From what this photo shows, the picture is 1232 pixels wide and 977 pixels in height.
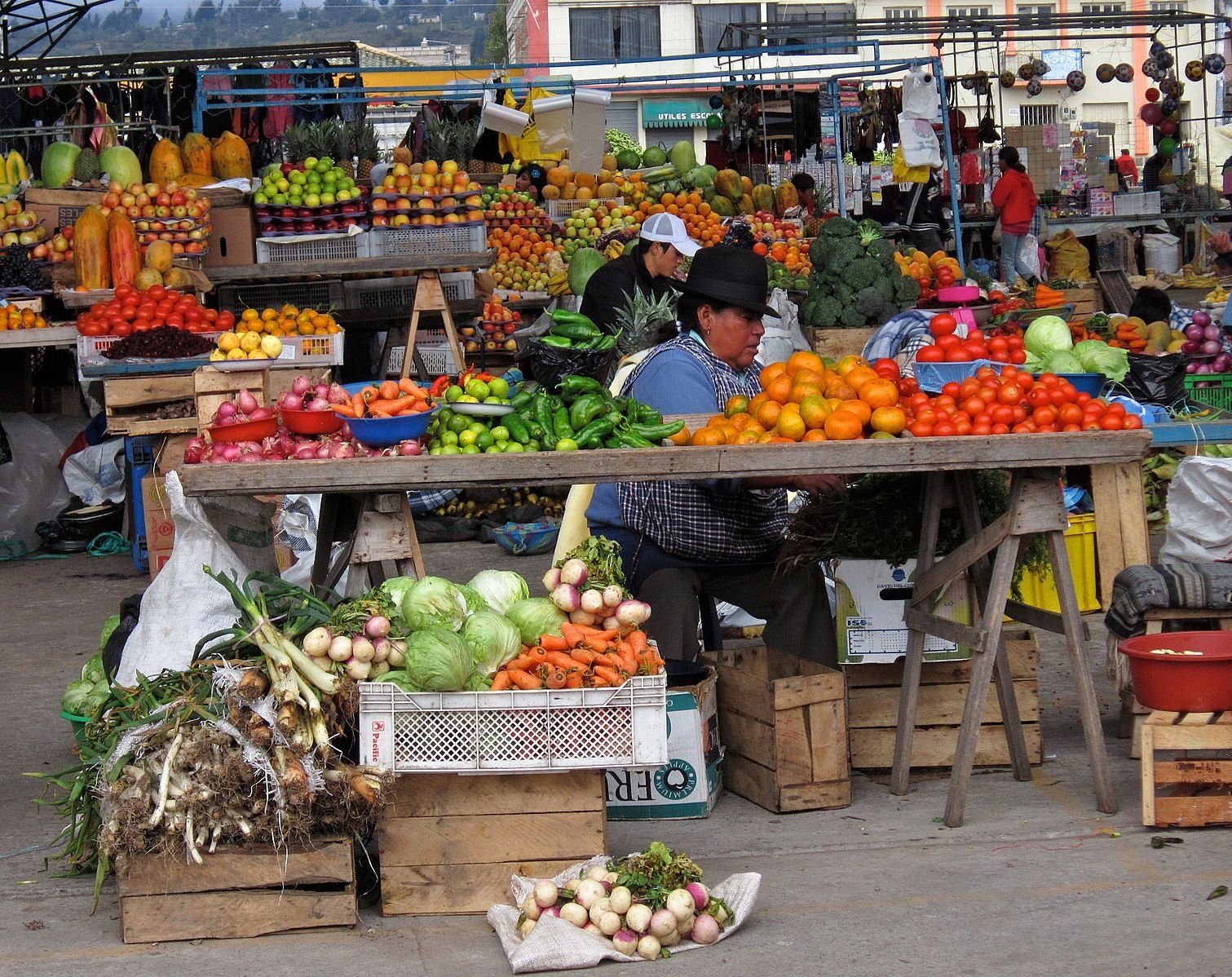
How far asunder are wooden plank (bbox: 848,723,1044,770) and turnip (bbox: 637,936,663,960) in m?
1.62

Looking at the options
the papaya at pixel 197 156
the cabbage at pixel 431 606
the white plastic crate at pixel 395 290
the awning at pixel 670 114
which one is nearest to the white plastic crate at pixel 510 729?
the cabbage at pixel 431 606

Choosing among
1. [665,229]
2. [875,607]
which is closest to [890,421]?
[875,607]

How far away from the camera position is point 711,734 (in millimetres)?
4633

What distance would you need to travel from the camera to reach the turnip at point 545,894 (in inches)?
136

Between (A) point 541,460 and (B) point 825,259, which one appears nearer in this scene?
(A) point 541,460

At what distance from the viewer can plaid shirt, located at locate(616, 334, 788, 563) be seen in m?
4.87

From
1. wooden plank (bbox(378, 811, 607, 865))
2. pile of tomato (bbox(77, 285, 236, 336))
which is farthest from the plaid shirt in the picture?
pile of tomato (bbox(77, 285, 236, 336))

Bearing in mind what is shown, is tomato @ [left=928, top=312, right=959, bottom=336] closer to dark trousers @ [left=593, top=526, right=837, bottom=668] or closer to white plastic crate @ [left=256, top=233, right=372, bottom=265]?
dark trousers @ [left=593, top=526, right=837, bottom=668]

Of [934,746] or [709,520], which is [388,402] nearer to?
[709,520]

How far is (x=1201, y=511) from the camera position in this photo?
21.1 ft

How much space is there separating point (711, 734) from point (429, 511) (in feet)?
17.1

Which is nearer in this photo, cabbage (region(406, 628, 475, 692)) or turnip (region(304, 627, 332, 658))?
cabbage (region(406, 628, 475, 692))

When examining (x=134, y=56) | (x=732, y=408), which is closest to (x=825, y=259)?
(x=732, y=408)

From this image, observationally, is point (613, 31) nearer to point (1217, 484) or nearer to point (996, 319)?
point (996, 319)
